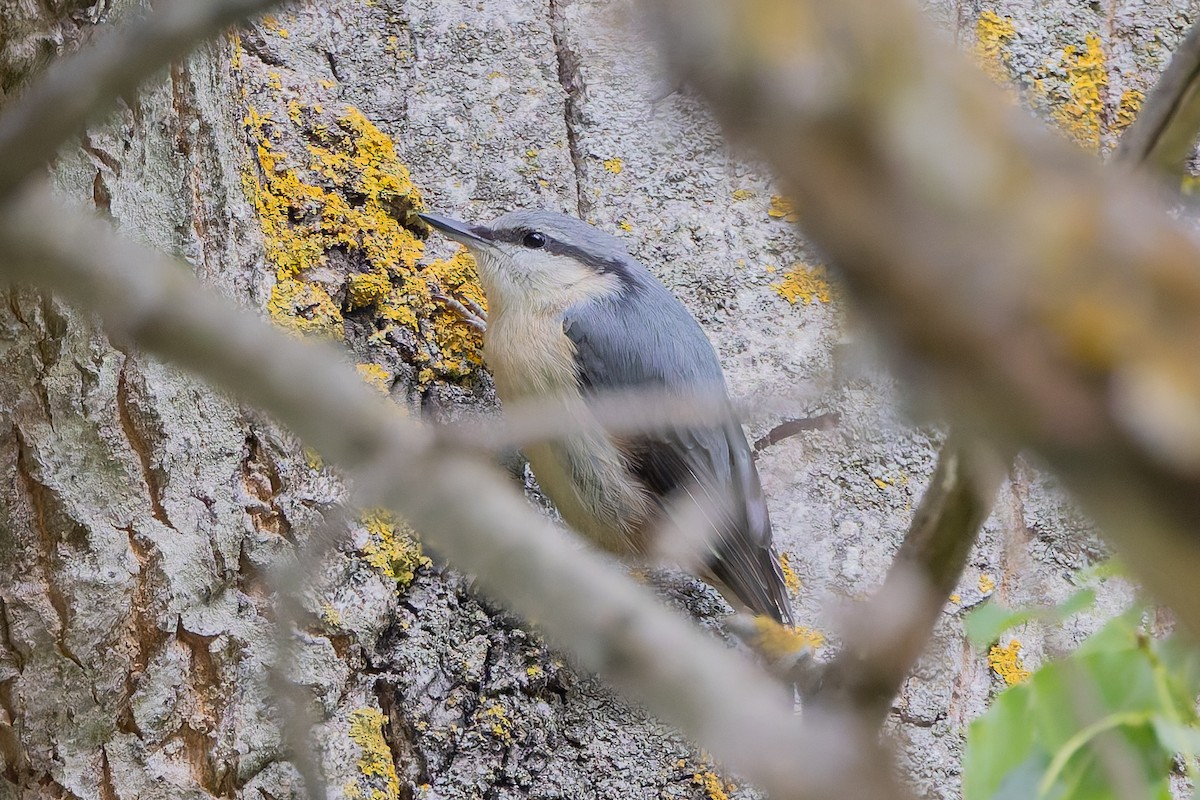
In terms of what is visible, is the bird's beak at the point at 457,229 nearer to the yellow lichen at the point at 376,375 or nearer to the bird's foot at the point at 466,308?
the bird's foot at the point at 466,308

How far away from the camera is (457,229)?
7.79 feet

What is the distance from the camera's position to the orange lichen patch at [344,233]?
2.06m

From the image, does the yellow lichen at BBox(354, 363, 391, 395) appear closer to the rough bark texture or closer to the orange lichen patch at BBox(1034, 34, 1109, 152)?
the rough bark texture

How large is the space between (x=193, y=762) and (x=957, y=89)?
1555 millimetres

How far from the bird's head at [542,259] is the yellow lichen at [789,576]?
0.75 meters

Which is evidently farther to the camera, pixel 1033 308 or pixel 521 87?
pixel 521 87

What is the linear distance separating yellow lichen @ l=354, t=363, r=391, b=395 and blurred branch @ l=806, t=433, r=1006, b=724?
124 centimetres

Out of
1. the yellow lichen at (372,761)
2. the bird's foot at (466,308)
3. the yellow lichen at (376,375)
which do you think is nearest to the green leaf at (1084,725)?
the yellow lichen at (372,761)

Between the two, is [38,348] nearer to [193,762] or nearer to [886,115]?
[193,762]

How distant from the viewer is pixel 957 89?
0.45 m

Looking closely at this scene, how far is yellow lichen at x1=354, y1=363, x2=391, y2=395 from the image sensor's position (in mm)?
2059

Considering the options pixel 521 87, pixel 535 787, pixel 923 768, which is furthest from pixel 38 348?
pixel 923 768

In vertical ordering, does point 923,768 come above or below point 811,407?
below

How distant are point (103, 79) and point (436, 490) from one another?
40 cm
